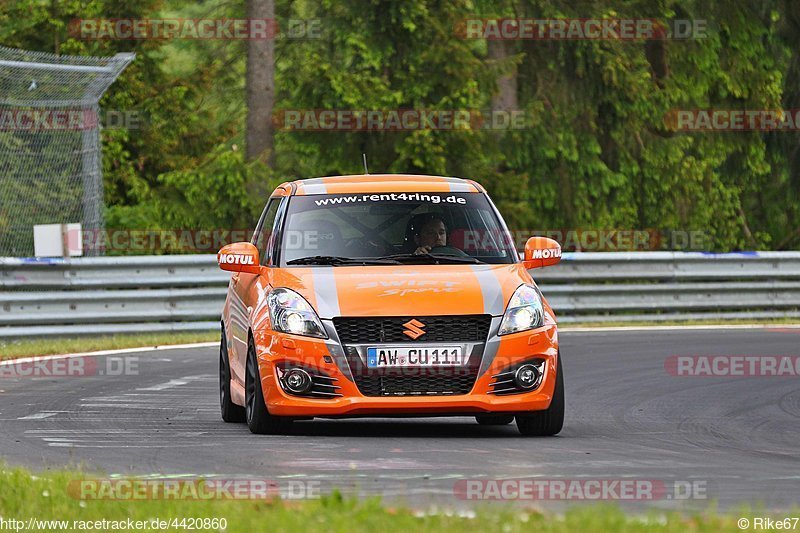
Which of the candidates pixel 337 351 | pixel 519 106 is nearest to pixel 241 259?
pixel 337 351

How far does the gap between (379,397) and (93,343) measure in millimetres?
9742

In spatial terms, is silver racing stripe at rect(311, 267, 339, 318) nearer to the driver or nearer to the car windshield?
the car windshield

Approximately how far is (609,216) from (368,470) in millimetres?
25476

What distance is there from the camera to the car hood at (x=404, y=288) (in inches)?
383

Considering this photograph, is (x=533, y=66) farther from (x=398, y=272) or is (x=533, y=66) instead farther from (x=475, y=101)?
(x=398, y=272)

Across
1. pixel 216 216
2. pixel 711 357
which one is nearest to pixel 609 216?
pixel 216 216

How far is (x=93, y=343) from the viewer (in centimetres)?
1883
